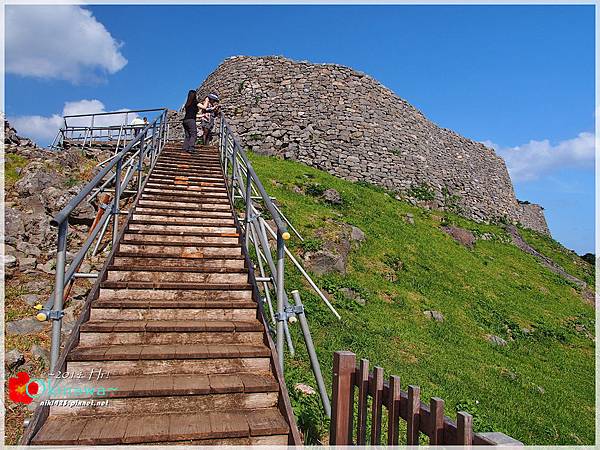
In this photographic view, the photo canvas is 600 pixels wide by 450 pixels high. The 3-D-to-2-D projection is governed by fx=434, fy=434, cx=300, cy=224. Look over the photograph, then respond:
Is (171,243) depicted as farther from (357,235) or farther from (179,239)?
(357,235)

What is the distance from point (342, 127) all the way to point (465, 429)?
18146mm

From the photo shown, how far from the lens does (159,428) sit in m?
3.20

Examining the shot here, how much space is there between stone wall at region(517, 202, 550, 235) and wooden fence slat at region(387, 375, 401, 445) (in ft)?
84.6

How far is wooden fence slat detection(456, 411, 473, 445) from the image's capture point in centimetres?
217

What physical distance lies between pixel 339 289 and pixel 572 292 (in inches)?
407

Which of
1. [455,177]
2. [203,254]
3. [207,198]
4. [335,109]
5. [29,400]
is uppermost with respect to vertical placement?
[335,109]

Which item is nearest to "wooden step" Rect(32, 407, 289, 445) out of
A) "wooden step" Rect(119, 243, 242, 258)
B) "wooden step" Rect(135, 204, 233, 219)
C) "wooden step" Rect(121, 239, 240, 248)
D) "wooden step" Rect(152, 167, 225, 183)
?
"wooden step" Rect(119, 243, 242, 258)

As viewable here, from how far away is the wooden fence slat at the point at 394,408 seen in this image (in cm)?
270

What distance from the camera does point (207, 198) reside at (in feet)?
26.9

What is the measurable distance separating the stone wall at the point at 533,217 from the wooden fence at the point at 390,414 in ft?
83.8

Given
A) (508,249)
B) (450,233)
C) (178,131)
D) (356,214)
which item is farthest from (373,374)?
(178,131)

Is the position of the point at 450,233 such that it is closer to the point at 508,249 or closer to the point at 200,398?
the point at 508,249

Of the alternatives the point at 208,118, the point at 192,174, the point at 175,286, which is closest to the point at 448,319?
the point at 175,286

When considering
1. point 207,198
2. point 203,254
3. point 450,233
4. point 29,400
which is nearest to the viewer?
point 29,400
